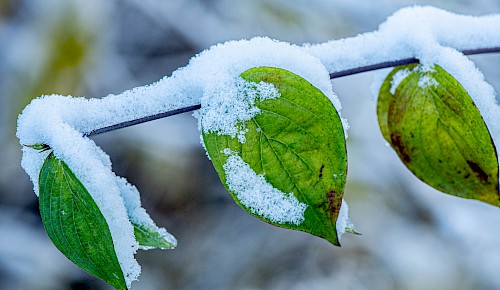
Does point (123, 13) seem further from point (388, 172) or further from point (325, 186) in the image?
point (325, 186)

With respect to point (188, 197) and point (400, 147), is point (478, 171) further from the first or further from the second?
point (188, 197)

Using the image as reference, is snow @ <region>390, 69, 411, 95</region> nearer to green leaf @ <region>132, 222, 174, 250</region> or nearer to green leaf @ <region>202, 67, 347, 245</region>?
green leaf @ <region>202, 67, 347, 245</region>

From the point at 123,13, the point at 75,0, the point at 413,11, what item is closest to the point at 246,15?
the point at 123,13

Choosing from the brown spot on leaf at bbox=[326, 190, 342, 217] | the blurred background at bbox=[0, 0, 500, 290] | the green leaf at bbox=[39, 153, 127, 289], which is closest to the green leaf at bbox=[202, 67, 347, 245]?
the brown spot on leaf at bbox=[326, 190, 342, 217]

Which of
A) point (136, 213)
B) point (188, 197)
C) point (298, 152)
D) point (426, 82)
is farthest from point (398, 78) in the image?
point (188, 197)

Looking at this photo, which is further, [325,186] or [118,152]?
[118,152]
